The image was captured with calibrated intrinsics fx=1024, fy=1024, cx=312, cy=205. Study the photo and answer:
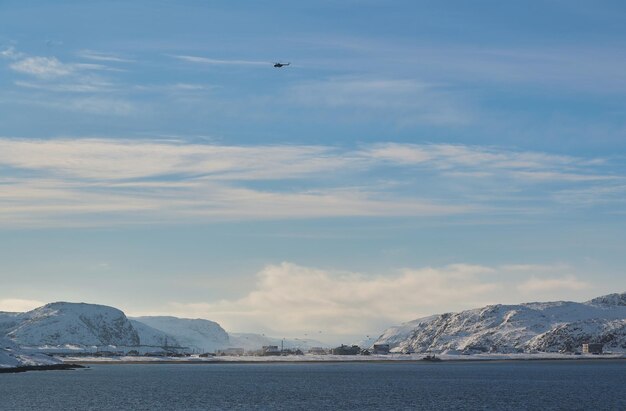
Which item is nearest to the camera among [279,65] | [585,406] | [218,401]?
[279,65]

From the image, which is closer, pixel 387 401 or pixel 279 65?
pixel 279 65

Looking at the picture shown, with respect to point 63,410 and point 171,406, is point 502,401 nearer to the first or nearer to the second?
point 171,406

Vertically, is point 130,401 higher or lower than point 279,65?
lower

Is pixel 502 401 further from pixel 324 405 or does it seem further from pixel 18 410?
pixel 18 410

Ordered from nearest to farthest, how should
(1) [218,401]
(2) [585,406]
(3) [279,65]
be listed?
1. (3) [279,65]
2. (2) [585,406]
3. (1) [218,401]

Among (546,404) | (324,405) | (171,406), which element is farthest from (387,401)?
(171,406)

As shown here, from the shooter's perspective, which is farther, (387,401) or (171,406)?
(387,401)

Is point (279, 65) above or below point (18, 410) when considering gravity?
above

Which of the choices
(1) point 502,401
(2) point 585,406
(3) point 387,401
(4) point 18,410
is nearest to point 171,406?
(4) point 18,410
